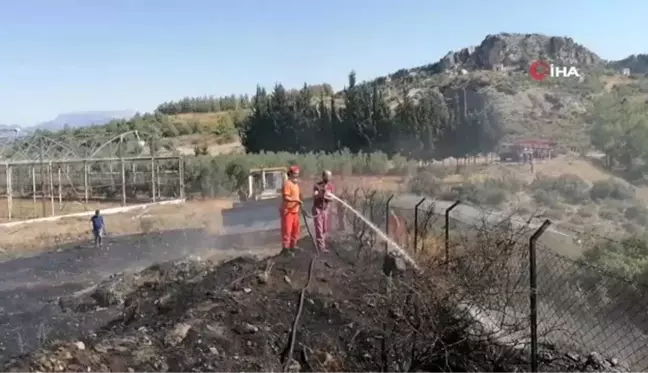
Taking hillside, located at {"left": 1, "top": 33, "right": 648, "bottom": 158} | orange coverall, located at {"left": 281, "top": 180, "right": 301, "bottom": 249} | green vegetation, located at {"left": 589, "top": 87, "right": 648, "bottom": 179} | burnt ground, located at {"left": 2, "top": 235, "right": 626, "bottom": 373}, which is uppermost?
hillside, located at {"left": 1, "top": 33, "right": 648, "bottom": 158}

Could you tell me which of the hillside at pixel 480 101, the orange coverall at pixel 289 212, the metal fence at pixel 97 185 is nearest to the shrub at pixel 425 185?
the metal fence at pixel 97 185

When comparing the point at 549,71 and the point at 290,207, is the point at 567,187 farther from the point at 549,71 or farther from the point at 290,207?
the point at 549,71

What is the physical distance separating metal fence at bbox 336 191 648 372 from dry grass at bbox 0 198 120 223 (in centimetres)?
2264

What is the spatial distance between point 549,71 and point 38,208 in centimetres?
5379

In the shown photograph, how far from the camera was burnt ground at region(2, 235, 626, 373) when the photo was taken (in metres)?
5.76

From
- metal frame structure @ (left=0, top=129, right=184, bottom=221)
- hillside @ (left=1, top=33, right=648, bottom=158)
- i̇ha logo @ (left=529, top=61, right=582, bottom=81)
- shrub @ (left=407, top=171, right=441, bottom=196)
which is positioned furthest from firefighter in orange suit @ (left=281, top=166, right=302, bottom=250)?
i̇ha logo @ (left=529, top=61, right=582, bottom=81)

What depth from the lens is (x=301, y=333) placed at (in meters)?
7.24

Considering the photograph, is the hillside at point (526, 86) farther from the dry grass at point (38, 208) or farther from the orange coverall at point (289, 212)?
the orange coverall at point (289, 212)

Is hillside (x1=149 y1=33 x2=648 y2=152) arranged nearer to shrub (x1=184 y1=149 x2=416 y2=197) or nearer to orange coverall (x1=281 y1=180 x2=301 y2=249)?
shrub (x1=184 y1=149 x2=416 y2=197)

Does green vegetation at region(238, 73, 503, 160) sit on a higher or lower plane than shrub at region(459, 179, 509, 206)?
higher

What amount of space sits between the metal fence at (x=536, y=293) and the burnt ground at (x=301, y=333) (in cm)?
29

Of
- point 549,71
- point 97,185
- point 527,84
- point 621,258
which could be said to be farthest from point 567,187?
point 549,71

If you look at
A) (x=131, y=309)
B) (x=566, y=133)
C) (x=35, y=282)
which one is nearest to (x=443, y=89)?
(x=566, y=133)

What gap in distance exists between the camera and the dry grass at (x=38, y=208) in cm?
3099
